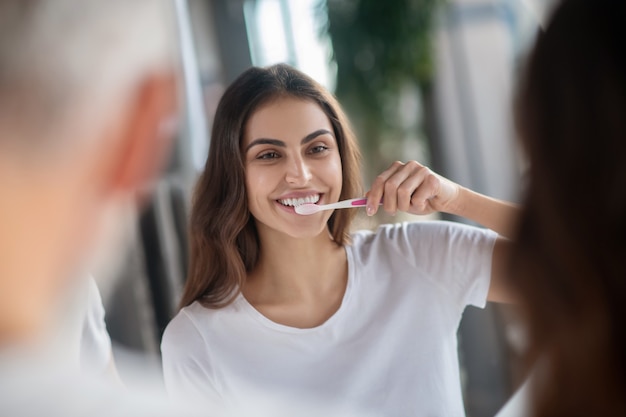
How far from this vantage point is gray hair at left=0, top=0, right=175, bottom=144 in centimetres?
38

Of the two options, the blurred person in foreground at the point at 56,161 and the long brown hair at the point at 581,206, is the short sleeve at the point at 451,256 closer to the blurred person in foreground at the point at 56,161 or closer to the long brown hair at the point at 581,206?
the long brown hair at the point at 581,206

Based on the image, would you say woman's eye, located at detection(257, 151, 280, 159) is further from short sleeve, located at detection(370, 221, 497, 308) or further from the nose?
short sleeve, located at detection(370, 221, 497, 308)

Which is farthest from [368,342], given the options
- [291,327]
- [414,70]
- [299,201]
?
[414,70]

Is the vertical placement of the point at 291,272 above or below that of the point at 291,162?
below

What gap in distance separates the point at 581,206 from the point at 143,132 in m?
0.36

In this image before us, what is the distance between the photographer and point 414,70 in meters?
2.57

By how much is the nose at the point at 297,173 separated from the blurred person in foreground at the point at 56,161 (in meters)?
0.78

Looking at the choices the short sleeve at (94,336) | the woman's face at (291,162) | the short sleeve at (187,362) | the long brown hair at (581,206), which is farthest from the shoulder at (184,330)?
the long brown hair at (581,206)

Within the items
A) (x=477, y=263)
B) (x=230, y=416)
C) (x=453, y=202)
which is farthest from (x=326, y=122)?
(x=230, y=416)

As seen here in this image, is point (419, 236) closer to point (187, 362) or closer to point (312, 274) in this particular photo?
point (312, 274)

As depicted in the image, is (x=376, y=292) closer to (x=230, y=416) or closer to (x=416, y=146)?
(x=230, y=416)

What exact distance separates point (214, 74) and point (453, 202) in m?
1.82

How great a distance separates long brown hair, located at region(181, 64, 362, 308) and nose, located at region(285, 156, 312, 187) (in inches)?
3.9

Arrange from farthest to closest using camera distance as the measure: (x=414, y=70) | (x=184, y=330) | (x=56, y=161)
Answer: (x=414, y=70) < (x=184, y=330) < (x=56, y=161)
